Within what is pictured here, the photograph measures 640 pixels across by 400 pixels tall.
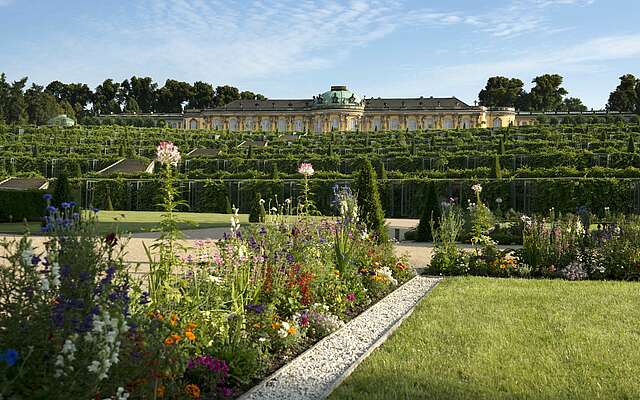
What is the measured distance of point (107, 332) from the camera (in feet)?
9.71

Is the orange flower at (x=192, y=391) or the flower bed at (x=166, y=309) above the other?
the flower bed at (x=166, y=309)

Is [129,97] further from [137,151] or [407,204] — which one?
[407,204]

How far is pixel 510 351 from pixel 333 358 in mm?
1335

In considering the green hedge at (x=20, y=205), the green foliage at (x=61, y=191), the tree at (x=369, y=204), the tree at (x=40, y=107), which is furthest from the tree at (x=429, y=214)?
the tree at (x=40, y=107)

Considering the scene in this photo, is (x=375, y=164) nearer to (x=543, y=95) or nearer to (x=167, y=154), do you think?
(x=167, y=154)

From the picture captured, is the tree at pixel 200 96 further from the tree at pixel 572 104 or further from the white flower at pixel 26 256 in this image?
the white flower at pixel 26 256

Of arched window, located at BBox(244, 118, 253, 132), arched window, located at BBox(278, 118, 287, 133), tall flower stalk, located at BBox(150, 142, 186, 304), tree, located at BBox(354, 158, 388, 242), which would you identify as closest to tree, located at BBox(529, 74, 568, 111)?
arched window, located at BBox(278, 118, 287, 133)

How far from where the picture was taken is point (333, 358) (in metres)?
5.12

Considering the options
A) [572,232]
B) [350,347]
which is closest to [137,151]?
[572,232]

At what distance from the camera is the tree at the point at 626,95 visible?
86938 mm

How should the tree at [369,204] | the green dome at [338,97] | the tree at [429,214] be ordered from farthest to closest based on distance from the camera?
the green dome at [338,97]
the tree at [429,214]
the tree at [369,204]

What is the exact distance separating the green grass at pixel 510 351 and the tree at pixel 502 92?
315 feet

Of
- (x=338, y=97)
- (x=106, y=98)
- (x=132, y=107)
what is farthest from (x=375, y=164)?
(x=106, y=98)

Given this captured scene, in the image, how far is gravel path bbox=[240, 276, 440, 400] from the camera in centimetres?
428
